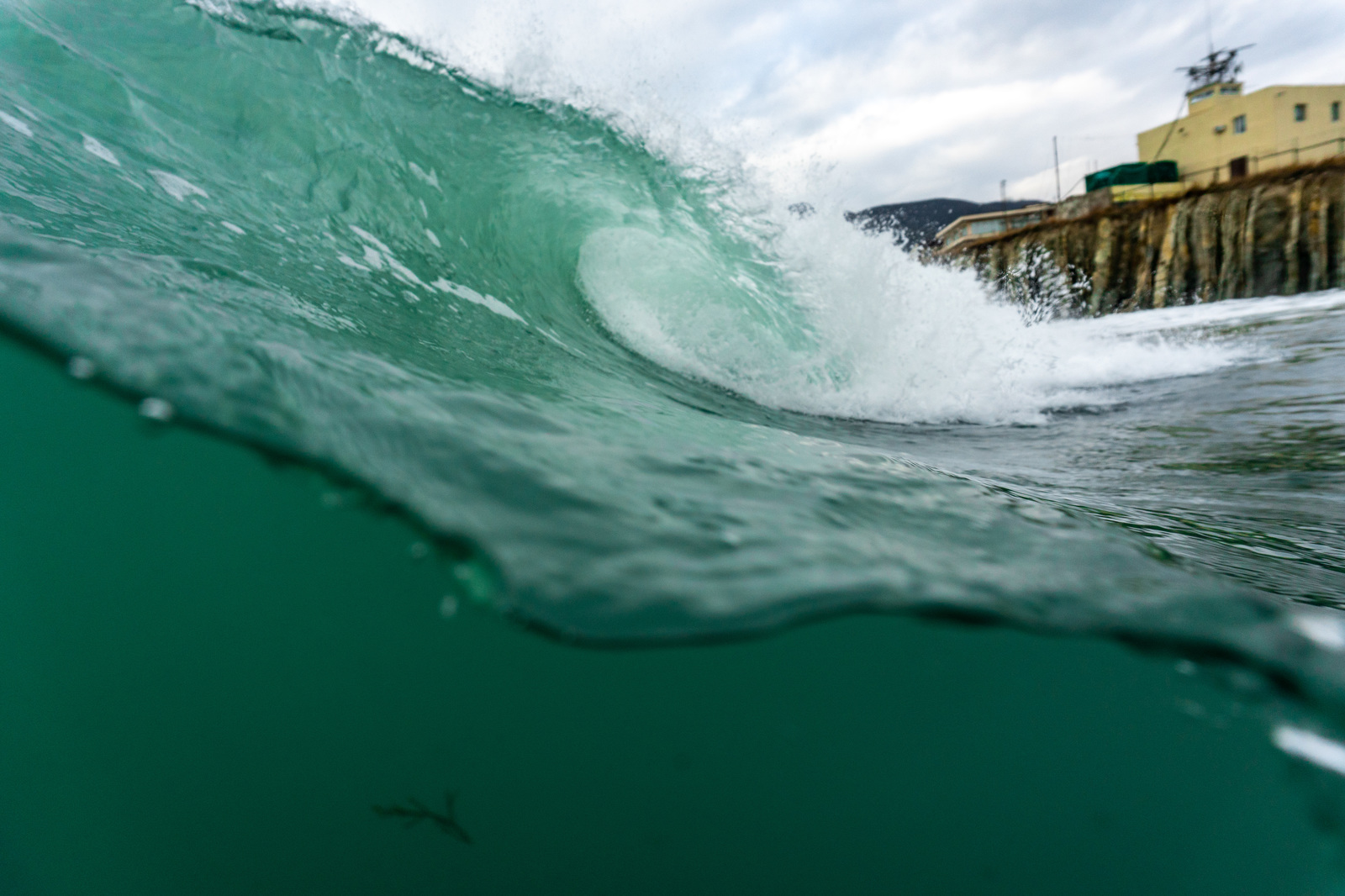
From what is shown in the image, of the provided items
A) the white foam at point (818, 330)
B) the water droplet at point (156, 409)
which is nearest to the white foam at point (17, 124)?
the water droplet at point (156, 409)

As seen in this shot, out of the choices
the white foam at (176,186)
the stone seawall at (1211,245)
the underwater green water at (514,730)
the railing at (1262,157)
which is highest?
the railing at (1262,157)

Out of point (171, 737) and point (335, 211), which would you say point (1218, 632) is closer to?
point (171, 737)

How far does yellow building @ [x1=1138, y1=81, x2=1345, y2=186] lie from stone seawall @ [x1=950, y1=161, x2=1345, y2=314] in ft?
25.0

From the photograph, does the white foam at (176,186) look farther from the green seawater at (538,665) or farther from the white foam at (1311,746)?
the white foam at (1311,746)

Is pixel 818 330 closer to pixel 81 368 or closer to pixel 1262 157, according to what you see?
pixel 81 368

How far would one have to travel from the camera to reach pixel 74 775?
47.6 inches

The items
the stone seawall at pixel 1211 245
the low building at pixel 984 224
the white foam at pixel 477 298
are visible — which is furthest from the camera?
the low building at pixel 984 224

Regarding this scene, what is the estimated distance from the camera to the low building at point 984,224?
90.6 ft

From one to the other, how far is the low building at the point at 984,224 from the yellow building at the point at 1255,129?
5.23 metres

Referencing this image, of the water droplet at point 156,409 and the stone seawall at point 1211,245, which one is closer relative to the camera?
the water droplet at point 156,409

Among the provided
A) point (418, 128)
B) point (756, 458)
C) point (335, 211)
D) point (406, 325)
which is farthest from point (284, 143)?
point (756, 458)

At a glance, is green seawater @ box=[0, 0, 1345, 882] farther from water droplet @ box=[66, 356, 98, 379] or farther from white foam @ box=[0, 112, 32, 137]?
white foam @ box=[0, 112, 32, 137]

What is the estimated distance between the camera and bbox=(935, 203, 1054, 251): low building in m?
27.6

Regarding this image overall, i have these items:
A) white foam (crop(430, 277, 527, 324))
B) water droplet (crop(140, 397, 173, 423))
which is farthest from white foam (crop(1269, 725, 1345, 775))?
white foam (crop(430, 277, 527, 324))
